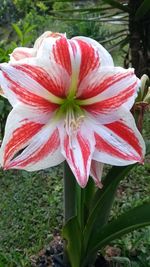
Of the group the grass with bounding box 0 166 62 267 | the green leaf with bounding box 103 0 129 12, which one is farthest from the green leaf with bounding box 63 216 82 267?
the green leaf with bounding box 103 0 129 12

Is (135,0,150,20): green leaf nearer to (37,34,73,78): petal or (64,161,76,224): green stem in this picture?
(64,161,76,224): green stem

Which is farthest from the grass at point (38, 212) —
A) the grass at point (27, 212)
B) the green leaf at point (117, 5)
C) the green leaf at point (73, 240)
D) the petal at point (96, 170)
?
the green leaf at point (117, 5)

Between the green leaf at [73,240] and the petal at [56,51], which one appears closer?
the petal at [56,51]

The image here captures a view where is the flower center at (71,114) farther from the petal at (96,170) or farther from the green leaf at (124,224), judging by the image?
the green leaf at (124,224)

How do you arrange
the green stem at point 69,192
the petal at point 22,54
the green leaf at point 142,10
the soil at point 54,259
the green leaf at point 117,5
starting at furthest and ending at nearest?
the green leaf at point 117,5, the green leaf at point 142,10, the soil at point 54,259, the green stem at point 69,192, the petal at point 22,54

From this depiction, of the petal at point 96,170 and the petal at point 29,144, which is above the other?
the petal at point 29,144

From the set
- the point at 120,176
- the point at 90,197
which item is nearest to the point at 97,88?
the point at 120,176

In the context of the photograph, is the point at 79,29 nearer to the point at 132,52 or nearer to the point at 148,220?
the point at 132,52
